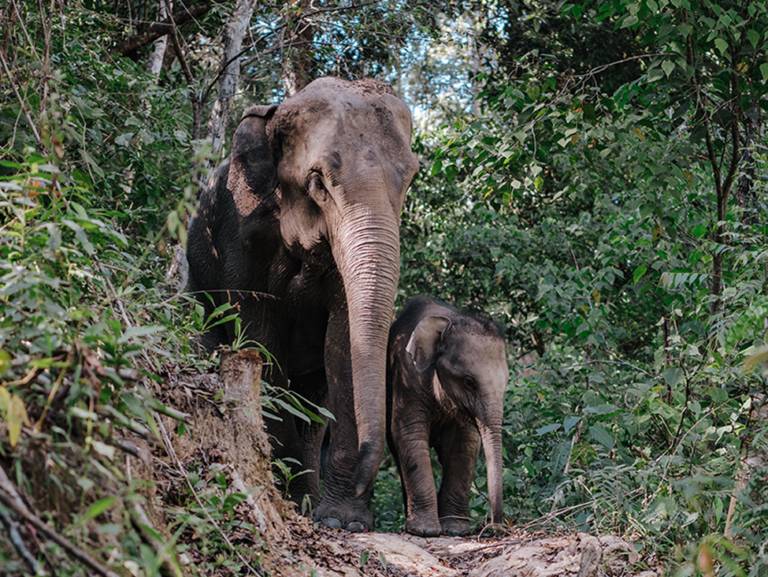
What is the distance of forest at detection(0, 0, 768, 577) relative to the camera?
3.21 m

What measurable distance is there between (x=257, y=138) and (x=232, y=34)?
195 centimetres

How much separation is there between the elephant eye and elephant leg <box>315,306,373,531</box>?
0.84 m

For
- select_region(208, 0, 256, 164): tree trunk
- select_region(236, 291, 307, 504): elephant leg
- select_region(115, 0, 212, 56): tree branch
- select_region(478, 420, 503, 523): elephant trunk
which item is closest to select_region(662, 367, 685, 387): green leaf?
select_region(478, 420, 503, 523): elephant trunk

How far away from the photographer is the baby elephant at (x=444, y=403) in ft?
25.6

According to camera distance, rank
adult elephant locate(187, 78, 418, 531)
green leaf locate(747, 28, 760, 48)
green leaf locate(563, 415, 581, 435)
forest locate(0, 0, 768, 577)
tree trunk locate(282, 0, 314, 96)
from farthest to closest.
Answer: tree trunk locate(282, 0, 314, 96)
green leaf locate(563, 415, 581, 435)
green leaf locate(747, 28, 760, 48)
adult elephant locate(187, 78, 418, 531)
forest locate(0, 0, 768, 577)

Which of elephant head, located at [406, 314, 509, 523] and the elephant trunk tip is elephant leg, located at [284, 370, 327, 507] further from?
the elephant trunk tip

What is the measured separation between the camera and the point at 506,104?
7.85 meters

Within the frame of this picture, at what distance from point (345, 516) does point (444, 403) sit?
1337 millimetres

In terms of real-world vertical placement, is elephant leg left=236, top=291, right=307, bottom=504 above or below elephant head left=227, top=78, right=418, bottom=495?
below

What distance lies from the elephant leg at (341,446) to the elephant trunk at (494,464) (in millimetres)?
739

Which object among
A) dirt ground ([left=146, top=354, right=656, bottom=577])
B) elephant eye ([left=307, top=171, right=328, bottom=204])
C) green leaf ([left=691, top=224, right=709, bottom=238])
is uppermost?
elephant eye ([left=307, top=171, right=328, bottom=204])

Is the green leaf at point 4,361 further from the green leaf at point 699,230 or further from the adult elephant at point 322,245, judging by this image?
the green leaf at point 699,230

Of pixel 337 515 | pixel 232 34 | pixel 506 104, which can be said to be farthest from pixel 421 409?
pixel 232 34

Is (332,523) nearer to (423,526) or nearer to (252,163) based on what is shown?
(423,526)
